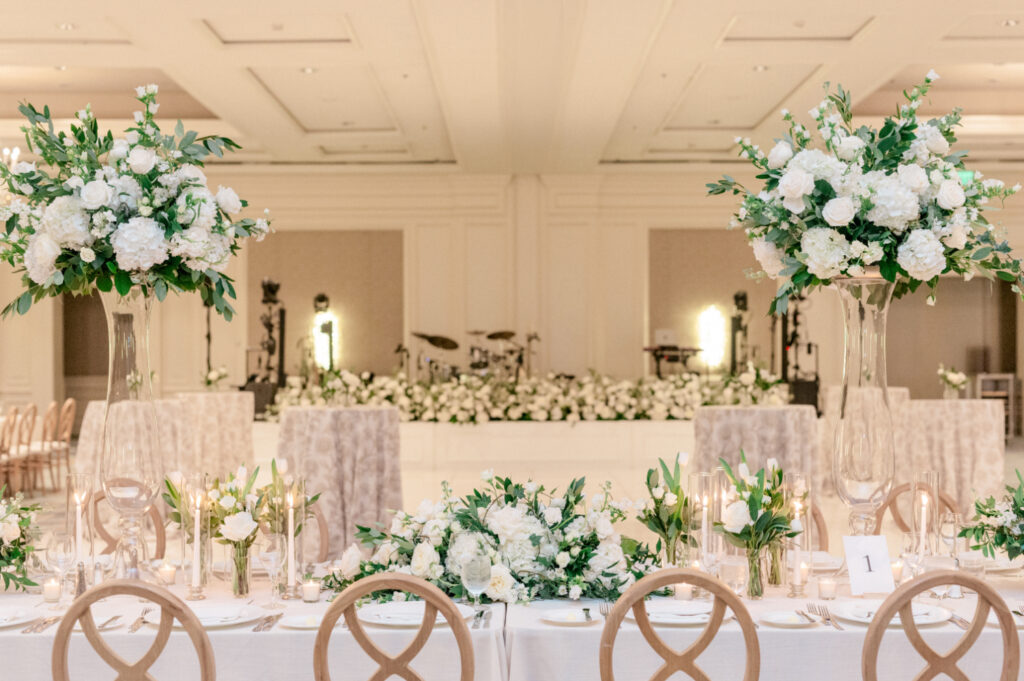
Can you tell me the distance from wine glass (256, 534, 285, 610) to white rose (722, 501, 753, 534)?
1247mm

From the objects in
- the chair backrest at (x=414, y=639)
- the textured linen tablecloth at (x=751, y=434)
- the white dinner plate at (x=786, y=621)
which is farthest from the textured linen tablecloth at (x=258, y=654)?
the textured linen tablecloth at (x=751, y=434)

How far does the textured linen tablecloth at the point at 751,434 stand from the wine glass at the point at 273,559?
4548 mm

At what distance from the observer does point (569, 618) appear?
270cm

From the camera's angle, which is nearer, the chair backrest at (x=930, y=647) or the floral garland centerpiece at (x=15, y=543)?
the chair backrest at (x=930, y=647)

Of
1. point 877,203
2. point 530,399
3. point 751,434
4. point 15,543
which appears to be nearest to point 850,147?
point 877,203

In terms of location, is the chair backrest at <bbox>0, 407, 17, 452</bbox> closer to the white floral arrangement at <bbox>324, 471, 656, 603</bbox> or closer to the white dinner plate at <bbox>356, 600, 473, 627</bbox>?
the white floral arrangement at <bbox>324, 471, 656, 603</bbox>

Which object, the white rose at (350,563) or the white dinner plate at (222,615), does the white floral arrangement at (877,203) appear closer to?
the white rose at (350,563)

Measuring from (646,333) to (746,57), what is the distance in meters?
6.10

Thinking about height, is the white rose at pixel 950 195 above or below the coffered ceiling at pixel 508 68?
below

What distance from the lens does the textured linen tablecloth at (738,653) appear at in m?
2.61

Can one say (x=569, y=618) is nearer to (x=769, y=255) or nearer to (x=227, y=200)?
(x=769, y=255)

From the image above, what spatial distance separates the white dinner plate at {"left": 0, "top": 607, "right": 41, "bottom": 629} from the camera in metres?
2.71

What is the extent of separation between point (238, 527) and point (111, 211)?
942mm

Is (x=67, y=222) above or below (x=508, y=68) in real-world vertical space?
below
